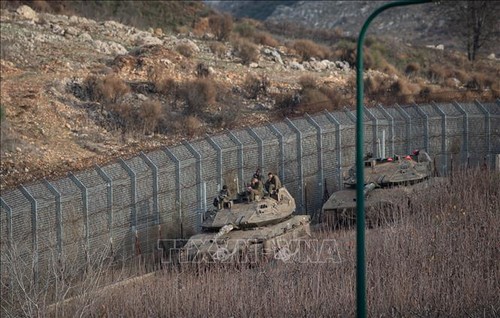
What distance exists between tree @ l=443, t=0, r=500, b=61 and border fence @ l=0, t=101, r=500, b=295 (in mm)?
21163

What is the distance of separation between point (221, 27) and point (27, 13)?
10.9 meters

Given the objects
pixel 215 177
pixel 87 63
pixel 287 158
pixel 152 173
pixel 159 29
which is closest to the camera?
pixel 152 173

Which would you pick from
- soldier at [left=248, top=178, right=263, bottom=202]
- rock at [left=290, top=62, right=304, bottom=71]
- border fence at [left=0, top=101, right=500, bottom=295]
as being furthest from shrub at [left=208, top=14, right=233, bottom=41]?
soldier at [left=248, top=178, right=263, bottom=202]

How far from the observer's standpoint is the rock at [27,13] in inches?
1991

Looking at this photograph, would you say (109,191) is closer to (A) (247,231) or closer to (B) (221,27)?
(A) (247,231)

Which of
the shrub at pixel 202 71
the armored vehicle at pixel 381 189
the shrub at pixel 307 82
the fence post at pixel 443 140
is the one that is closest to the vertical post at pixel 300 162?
the armored vehicle at pixel 381 189

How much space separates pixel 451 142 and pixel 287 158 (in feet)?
23.6

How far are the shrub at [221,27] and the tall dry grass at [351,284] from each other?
104ft

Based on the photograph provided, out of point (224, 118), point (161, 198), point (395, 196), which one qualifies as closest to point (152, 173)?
point (161, 198)

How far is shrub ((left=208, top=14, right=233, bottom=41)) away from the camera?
5605 centimetres

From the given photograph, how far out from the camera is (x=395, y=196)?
29484 millimetres

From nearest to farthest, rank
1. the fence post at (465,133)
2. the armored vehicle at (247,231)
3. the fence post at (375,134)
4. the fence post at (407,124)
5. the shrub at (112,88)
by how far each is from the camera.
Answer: the armored vehicle at (247,231) < the fence post at (375,134) < the fence post at (407,124) < the fence post at (465,133) < the shrub at (112,88)

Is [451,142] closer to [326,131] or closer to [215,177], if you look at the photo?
[326,131]

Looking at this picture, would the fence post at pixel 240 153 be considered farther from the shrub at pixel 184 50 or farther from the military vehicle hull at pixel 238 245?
the shrub at pixel 184 50
